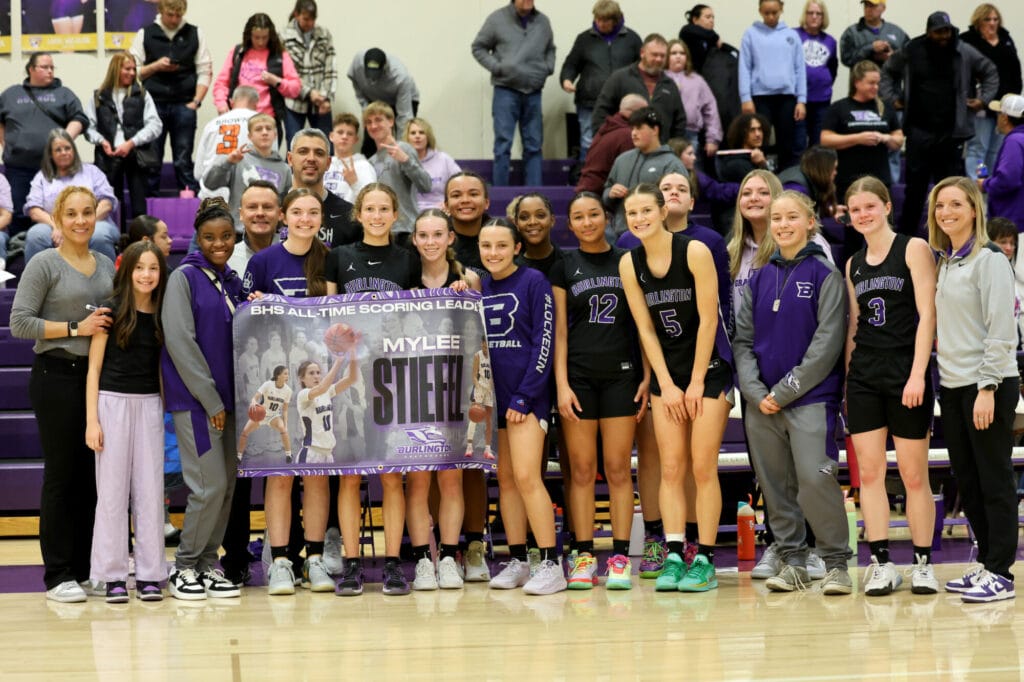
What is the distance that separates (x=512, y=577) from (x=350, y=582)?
742 mm

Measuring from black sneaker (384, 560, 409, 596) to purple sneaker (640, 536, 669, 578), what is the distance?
1171mm

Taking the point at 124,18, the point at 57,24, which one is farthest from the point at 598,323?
the point at 57,24

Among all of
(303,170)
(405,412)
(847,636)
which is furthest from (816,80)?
(847,636)

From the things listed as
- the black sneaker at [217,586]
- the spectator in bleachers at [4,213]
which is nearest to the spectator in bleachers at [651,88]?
the spectator in bleachers at [4,213]

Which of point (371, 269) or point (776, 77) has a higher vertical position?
point (776, 77)

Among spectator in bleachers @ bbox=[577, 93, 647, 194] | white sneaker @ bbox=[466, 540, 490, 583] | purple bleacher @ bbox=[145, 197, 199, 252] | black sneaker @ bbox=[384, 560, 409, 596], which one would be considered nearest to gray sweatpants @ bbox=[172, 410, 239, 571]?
black sneaker @ bbox=[384, 560, 409, 596]

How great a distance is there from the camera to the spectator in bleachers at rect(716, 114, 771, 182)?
→ 10.0 meters

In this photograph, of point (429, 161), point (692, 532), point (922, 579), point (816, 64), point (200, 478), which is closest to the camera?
point (922, 579)

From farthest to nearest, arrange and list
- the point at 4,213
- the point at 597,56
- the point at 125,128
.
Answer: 1. the point at 597,56
2. the point at 125,128
3. the point at 4,213

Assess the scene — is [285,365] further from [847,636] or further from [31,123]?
[31,123]

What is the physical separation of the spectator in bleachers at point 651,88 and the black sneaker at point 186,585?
237 inches

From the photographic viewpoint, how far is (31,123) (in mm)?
10766

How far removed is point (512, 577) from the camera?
6.09 m

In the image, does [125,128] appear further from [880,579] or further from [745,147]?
[880,579]
